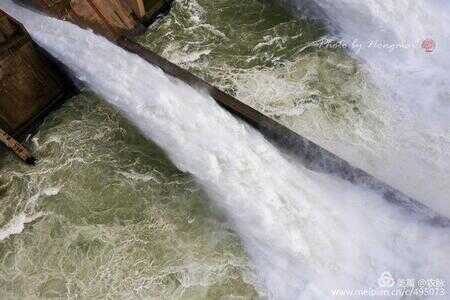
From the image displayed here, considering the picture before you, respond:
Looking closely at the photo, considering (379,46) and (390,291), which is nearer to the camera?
(390,291)

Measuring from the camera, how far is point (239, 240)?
17.9 feet

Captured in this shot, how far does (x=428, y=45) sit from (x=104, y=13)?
532cm

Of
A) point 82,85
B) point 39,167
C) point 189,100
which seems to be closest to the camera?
point 189,100

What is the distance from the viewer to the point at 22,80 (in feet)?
19.7

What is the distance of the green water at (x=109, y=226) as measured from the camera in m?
5.27

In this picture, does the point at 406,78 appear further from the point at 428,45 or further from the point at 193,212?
the point at 193,212

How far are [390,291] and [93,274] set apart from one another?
3.65 m

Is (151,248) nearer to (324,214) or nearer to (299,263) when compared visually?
(299,263)

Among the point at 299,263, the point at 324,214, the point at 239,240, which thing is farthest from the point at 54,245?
Result: the point at 324,214

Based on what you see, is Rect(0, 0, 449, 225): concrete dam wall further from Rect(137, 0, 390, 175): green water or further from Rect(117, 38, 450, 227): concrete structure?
Rect(137, 0, 390, 175): green water

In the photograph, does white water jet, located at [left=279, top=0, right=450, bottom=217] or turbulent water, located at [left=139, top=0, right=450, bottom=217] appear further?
turbulent water, located at [left=139, top=0, right=450, bottom=217]

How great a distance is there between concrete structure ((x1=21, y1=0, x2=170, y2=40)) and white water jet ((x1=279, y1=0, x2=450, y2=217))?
2.70 m

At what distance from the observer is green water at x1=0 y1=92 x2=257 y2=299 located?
5.27 metres

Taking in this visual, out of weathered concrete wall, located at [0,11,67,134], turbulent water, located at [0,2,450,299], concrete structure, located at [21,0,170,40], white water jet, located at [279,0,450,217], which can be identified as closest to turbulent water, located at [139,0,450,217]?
white water jet, located at [279,0,450,217]
